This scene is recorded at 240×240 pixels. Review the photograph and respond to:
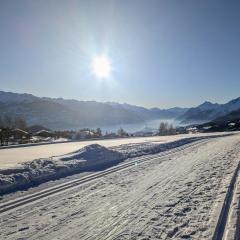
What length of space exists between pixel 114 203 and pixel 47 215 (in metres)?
1.94

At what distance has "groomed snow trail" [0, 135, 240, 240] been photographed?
7.38 metres

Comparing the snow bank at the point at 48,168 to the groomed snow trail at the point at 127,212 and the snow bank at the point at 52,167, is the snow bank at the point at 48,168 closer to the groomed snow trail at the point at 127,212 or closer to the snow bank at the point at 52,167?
the snow bank at the point at 52,167

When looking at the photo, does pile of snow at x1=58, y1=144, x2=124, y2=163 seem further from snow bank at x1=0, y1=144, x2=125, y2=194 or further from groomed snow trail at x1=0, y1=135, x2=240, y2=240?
groomed snow trail at x1=0, y1=135, x2=240, y2=240

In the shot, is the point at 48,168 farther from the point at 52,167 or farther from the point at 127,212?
the point at 127,212

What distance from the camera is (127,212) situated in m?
8.93

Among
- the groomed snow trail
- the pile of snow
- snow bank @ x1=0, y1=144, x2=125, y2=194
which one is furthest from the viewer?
the pile of snow

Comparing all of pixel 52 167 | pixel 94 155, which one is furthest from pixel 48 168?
pixel 94 155

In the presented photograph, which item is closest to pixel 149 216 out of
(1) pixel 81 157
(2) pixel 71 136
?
(1) pixel 81 157

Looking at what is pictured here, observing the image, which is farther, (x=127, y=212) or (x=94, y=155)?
(x=94, y=155)

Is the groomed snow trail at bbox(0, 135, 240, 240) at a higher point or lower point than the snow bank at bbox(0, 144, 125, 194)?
lower

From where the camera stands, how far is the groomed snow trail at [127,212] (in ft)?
Answer: 24.2

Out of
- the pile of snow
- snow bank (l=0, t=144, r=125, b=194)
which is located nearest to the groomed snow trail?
snow bank (l=0, t=144, r=125, b=194)

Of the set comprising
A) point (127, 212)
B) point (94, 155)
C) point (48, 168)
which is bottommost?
point (127, 212)

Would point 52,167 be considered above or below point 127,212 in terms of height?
above
